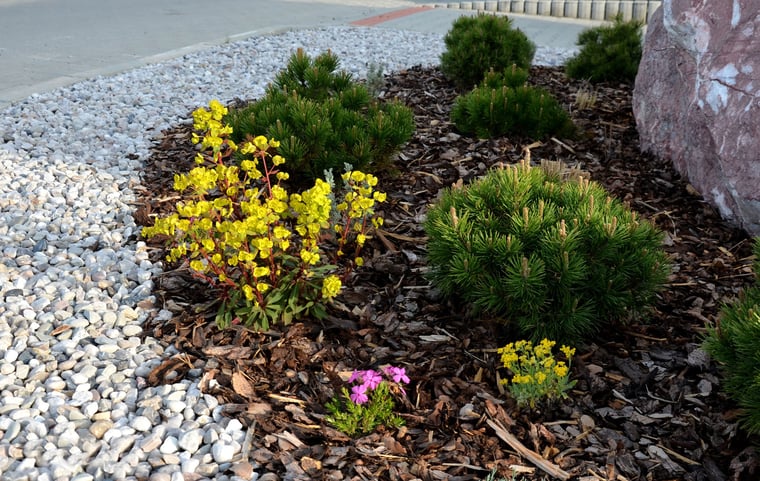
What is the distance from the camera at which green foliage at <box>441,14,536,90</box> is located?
614 cm

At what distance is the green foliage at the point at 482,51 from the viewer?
6137 millimetres

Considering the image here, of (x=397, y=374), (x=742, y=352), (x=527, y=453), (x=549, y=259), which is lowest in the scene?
(x=527, y=453)

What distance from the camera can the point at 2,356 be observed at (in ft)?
9.18

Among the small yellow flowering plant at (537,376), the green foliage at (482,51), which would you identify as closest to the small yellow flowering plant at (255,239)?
the small yellow flowering plant at (537,376)

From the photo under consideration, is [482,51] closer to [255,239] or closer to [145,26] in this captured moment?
[255,239]

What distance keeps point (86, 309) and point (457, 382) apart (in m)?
1.54

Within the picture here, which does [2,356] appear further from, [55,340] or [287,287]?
[287,287]

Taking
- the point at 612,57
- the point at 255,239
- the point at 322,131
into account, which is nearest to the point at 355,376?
the point at 255,239

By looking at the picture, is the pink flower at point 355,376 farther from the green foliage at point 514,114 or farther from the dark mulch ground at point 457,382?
the green foliage at point 514,114

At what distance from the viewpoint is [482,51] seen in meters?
6.14

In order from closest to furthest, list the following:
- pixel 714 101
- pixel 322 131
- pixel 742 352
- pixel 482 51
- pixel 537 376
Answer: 1. pixel 742 352
2. pixel 537 376
3. pixel 714 101
4. pixel 322 131
5. pixel 482 51

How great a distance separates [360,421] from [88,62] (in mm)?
5839

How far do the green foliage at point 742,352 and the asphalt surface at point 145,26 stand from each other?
16.9ft

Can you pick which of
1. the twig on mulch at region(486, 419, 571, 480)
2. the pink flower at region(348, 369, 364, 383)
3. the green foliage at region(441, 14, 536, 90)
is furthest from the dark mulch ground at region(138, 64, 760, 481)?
the green foliage at region(441, 14, 536, 90)
